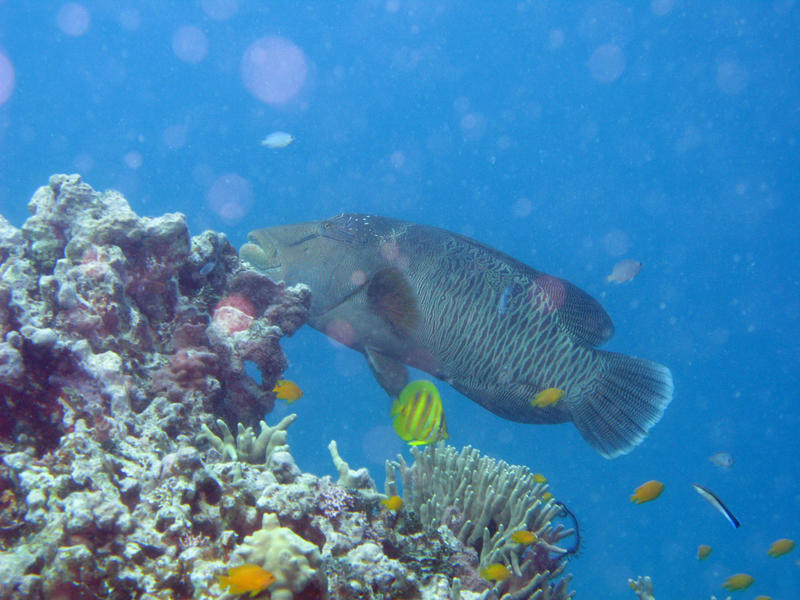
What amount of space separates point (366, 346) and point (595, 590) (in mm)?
34046

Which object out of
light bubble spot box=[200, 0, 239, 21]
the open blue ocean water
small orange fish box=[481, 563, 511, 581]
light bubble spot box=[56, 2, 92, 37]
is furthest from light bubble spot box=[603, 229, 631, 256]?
light bubble spot box=[56, 2, 92, 37]

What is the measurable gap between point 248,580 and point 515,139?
13258cm

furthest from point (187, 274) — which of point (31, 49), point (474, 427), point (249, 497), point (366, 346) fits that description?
point (31, 49)

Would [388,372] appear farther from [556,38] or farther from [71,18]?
[71,18]

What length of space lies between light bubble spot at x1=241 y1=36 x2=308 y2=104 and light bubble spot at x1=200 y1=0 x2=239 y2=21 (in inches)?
322

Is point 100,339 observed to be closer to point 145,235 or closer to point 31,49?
point 145,235

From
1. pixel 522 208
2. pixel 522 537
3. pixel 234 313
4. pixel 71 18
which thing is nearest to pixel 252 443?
pixel 234 313

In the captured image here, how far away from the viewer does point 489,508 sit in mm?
3426

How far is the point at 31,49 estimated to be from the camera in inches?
4414

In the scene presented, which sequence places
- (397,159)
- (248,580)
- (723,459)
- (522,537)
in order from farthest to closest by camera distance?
(397,159), (723,459), (522,537), (248,580)

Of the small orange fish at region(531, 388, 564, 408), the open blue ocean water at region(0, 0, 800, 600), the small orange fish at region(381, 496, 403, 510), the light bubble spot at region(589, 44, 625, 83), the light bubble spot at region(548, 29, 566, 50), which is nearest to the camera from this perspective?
the small orange fish at region(381, 496, 403, 510)

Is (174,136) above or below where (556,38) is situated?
below

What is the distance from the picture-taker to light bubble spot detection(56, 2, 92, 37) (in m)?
111

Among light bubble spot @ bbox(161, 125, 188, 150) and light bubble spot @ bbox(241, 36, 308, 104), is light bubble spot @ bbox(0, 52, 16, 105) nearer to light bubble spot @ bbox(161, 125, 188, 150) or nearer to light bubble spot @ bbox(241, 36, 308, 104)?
light bubble spot @ bbox(161, 125, 188, 150)
